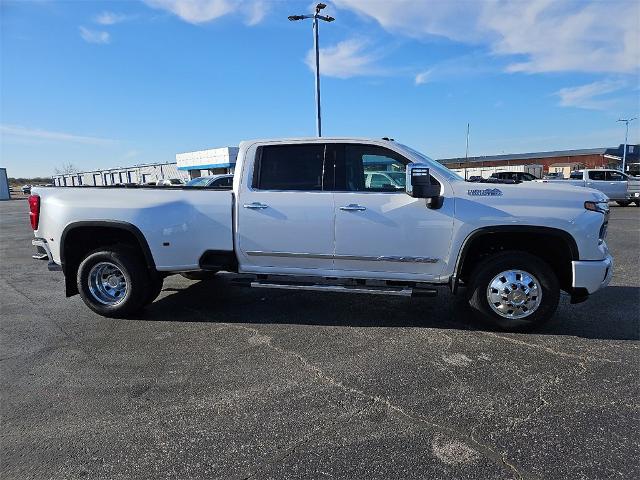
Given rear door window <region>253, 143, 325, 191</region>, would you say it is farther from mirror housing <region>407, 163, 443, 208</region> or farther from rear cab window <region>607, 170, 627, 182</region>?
rear cab window <region>607, 170, 627, 182</region>

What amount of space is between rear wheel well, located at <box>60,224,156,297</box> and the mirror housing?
3.03m

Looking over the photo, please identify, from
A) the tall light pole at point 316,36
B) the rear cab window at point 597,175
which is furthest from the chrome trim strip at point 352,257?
the rear cab window at point 597,175

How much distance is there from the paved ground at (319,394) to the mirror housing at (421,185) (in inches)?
55.9

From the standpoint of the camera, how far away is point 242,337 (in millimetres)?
4555

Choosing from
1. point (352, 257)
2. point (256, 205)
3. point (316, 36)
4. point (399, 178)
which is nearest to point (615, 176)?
point (316, 36)

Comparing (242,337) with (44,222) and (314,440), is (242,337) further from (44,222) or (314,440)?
(44,222)

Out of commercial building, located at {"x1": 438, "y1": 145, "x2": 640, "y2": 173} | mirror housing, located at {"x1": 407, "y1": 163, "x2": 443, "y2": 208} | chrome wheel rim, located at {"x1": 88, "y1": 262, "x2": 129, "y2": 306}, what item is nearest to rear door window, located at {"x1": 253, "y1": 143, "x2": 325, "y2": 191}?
mirror housing, located at {"x1": 407, "y1": 163, "x2": 443, "y2": 208}

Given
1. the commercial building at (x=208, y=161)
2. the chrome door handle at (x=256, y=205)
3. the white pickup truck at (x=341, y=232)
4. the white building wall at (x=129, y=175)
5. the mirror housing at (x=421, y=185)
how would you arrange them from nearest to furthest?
the mirror housing at (x=421, y=185), the white pickup truck at (x=341, y=232), the chrome door handle at (x=256, y=205), the commercial building at (x=208, y=161), the white building wall at (x=129, y=175)

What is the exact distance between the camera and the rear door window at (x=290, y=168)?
193 inches

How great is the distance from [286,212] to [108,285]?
238cm

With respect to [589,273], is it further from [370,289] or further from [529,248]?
[370,289]

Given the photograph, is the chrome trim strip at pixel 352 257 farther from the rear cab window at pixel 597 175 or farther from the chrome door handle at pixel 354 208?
the rear cab window at pixel 597 175

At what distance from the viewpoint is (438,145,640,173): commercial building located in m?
80.1

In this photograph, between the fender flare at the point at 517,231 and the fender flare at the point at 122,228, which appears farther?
the fender flare at the point at 122,228
